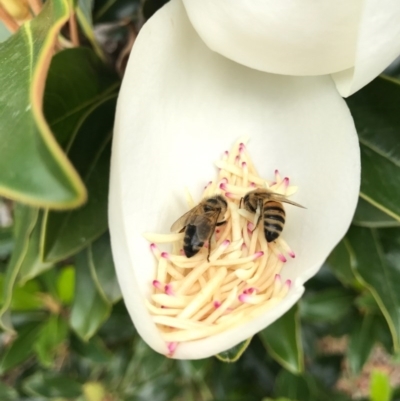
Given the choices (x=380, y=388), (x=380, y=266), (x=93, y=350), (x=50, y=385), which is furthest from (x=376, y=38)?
(x=50, y=385)

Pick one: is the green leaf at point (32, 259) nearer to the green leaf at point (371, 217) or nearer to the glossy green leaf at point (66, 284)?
the glossy green leaf at point (66, 284)

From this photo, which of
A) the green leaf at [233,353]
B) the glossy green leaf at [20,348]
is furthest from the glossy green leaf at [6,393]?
the green leaf at [233,353]

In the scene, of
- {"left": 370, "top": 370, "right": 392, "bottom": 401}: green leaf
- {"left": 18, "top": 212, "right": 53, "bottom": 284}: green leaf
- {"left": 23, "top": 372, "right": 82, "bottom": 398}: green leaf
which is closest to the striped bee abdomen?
{"left": 18, "top": 212, "right": 53, "bottom": 284}: green leaf

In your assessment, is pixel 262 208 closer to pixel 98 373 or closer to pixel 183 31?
pixel 183 31

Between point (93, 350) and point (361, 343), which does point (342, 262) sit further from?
point (93, 350)

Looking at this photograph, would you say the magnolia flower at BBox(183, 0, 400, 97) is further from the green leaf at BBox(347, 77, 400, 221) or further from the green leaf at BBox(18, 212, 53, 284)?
the green leaf at BBox(18, 212, 53, 284)
